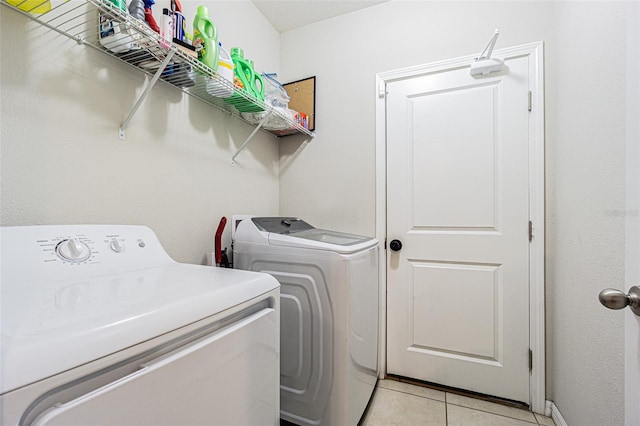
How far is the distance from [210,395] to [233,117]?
1.58 meters

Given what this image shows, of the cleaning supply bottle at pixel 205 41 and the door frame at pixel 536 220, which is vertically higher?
the cleaning supply bottle at pixel 205 41

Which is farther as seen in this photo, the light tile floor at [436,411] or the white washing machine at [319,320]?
the light tile floor at [436,411]

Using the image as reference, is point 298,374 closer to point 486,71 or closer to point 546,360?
point 546,360

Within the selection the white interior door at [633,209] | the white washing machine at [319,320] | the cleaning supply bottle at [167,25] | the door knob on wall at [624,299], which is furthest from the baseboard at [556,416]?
the cleaning supply bottle at [167,25]

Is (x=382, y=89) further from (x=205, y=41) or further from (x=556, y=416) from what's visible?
(x=556, y=416)

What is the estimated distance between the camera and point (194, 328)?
0.64 meters

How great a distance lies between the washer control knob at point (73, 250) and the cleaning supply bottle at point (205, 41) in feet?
2.82

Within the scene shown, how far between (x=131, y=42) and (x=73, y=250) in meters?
0.78

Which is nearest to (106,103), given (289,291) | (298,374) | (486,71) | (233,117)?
(233,117)

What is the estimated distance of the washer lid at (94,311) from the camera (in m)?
0.42

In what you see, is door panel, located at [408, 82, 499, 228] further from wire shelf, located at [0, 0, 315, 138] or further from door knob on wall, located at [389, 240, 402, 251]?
wire shelf, located at [0, 0, 315, 138]

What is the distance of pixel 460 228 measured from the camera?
5.89 ft

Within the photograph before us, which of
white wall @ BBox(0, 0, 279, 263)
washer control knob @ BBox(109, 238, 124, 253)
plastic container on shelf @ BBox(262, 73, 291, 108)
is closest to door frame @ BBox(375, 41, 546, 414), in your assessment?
plastic container on shelf @ BBox(262, 73, 291, 108)

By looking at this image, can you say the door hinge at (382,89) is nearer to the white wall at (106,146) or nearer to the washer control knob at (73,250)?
the white wall at (106,146)
